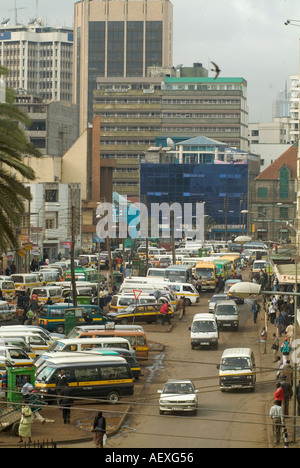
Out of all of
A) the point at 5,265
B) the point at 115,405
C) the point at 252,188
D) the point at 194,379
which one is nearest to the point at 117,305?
the point at 194,379

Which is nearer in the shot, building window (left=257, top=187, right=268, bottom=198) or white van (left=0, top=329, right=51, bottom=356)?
white van (left=0, top=329, right=51, bottom=356)

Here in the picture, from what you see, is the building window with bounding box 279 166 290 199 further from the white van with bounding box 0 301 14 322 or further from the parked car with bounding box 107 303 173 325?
the white van with bounding box 0 301 14 322

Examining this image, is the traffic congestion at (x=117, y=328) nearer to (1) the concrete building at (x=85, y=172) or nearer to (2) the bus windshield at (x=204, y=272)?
(2) the bus windshield at (x=204, y=272)

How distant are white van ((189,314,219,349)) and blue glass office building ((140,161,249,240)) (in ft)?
345

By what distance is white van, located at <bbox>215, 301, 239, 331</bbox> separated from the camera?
54500 millimetres

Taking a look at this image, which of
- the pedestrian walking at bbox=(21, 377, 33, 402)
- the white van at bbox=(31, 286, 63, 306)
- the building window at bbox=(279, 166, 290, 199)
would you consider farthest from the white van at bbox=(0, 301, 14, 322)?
the building window at bbox=(279, 166, 290, 199)

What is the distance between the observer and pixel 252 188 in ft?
477

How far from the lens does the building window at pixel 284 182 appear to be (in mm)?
141500

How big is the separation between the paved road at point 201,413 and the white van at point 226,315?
2319mm

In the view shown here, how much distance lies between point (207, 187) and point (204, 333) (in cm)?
11496

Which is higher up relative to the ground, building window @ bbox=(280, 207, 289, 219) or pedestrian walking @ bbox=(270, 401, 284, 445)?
building window @ bbox=(280, 207, 289, 219)

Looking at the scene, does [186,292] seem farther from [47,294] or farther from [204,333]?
[204,333]

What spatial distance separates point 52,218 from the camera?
104875 millimetres
